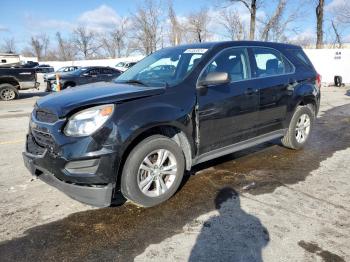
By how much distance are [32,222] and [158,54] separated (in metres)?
2.98

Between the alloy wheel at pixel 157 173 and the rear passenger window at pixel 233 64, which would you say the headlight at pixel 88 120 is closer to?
the alloy wheel at pixel 157 173

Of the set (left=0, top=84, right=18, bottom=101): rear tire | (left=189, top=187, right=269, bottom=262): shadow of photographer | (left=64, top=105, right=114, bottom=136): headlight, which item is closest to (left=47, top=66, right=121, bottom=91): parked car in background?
(left=0, top=84, right=18, bottom=101): rear tire

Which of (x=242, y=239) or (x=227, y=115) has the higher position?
(x=227, y=115)

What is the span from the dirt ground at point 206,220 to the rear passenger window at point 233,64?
4.63ft

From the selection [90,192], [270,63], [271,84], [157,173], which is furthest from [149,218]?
[270,63]

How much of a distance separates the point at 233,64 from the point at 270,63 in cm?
95

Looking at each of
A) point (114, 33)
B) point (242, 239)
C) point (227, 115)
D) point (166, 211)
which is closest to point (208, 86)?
point (227, 115)

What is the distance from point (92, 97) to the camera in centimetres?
359

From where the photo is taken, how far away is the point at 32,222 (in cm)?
354

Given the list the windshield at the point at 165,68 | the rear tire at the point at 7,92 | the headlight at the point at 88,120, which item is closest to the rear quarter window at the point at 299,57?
the windshield at the point at 165,68

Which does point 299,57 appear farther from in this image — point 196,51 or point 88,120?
point 88,120

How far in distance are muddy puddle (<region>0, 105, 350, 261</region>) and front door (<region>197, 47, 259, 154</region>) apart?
541 millimetres

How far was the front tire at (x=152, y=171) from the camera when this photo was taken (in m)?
3.57

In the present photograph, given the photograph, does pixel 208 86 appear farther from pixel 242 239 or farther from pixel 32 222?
pixel 32 222
